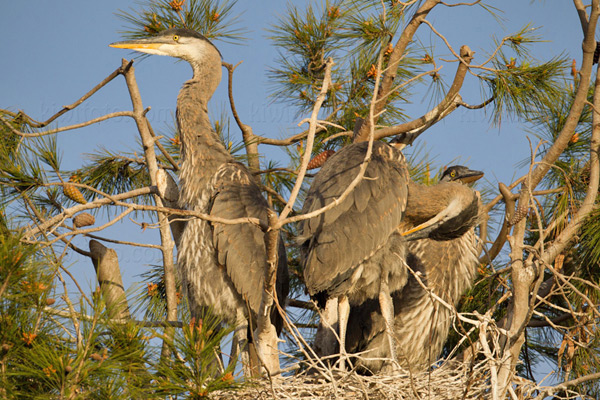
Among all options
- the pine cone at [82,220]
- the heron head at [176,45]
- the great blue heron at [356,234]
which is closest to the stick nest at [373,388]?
the great blue heron at [356,234]

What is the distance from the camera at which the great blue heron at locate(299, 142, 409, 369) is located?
3529 mm

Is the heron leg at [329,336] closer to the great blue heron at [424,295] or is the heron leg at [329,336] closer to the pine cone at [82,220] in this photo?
the great blue heron at [424,295]

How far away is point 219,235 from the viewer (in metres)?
4.03

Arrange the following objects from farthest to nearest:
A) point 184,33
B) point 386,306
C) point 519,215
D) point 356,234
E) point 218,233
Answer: point 184,33
point 218,233
point 386,306
point 356,234
point 519,215

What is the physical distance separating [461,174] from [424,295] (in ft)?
2.65

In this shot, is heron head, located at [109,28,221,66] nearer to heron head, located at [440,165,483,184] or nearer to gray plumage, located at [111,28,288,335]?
gray plumage, located at [111,28,288,335]

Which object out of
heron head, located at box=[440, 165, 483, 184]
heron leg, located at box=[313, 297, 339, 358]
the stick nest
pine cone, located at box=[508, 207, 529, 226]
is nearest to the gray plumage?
heron leg, located at box=[313, 297, 339, 358]

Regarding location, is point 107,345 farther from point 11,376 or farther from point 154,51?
point 154,51

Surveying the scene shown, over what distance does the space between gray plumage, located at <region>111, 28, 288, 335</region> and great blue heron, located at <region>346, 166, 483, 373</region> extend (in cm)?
54

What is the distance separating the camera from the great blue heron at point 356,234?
3529 millimetres

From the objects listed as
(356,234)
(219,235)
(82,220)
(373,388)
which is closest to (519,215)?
(356,234)

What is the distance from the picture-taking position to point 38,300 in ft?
8.14

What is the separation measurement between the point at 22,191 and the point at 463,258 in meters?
2.59

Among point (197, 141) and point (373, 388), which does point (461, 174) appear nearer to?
point (197, 141)
